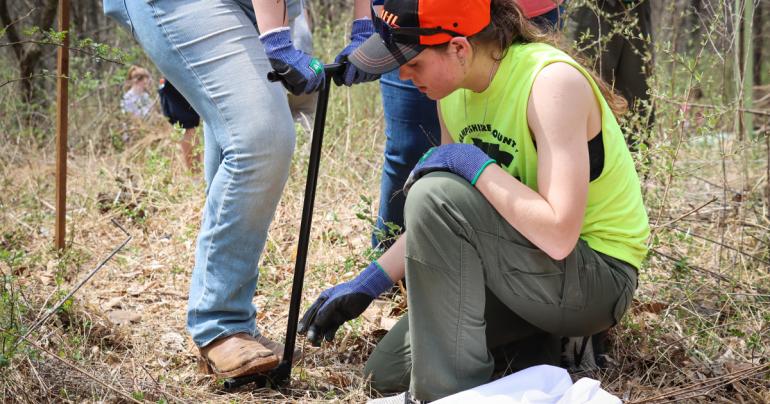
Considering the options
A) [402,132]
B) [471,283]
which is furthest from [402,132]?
[471,283]

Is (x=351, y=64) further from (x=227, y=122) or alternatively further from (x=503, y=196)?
(x=503, y=196)

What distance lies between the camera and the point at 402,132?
10.8 ft

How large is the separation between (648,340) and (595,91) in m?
0.98

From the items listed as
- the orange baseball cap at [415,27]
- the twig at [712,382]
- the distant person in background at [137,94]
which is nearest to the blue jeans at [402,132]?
the orange baseball cap at [415,27]

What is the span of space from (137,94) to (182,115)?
2.98 meters

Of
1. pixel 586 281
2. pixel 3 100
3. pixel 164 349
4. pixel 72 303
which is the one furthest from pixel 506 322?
pixel 3 100

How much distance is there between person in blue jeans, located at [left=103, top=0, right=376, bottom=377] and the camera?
2.50m

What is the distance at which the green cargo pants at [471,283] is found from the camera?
7.61ft

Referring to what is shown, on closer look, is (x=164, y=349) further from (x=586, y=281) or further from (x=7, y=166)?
(x=7, y=166)

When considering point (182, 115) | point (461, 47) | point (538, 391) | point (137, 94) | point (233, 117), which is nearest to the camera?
point (538, 391)

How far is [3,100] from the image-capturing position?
6109 mm

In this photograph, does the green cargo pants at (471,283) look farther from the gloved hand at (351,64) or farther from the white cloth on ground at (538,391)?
the gloved hand at (351,64)

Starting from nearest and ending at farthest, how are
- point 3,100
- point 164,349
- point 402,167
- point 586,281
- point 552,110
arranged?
point 552,110
point 586,281
point 164,349
point 402,167
point 3,100

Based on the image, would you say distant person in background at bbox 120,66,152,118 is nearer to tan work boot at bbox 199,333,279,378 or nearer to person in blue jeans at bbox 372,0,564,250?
person in blue jeans at bbox 372,0,564,250
